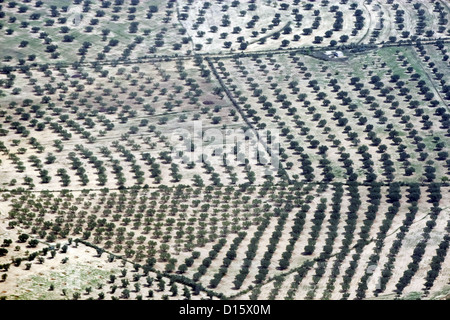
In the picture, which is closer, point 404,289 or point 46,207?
point 404,289

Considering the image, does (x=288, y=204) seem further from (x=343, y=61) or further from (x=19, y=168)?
(x=343, y=61)

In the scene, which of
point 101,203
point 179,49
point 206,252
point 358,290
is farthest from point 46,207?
point 179,49

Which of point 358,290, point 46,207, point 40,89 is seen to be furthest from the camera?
point 40,89

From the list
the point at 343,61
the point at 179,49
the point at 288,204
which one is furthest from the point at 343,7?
the point at 288,204

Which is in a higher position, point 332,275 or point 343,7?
point 332,275

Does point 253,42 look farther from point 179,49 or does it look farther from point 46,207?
point 46,207

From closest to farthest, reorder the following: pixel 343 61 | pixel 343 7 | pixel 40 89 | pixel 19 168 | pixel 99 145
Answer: pixel 19 168, pixel 99 145, pixel 40 89, pixel 343 61, pixel 343 7
